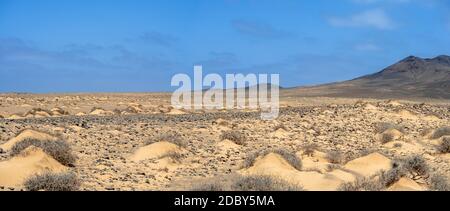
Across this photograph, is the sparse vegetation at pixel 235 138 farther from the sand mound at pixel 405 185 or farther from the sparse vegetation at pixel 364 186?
A: the sparse vegetation at pixel 364 186

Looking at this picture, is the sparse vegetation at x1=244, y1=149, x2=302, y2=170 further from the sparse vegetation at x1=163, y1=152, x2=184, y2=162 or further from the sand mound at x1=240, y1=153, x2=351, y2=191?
the sparse vegetation at x1=163, y1=152, x2=184, y2=162

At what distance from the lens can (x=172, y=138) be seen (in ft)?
61.2

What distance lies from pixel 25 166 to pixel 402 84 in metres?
124

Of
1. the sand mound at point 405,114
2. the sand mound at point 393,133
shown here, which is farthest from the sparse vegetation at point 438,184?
the sand mound at point 405,114

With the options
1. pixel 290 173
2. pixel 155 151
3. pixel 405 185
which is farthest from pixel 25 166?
pixel 405 185

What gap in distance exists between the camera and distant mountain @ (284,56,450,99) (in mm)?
105381

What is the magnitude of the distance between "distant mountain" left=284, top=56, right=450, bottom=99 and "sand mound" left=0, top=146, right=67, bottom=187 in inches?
3572

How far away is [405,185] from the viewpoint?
12008mm

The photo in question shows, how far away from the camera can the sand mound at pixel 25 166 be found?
1226 centimetres

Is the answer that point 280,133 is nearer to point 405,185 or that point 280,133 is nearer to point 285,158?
point 285,158

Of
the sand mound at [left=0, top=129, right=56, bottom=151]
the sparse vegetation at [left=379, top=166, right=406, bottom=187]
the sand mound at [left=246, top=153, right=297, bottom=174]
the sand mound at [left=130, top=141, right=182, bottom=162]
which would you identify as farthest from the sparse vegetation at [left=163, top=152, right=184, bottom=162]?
the sparse vegetation at [left=379, top=166, right=406, bottom=187]

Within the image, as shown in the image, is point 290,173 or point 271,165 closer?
point 290,173
